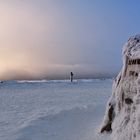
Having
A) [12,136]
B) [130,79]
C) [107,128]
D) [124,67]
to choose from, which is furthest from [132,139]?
[12,136]

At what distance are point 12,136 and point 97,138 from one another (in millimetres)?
1791

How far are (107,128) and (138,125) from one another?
199 cm

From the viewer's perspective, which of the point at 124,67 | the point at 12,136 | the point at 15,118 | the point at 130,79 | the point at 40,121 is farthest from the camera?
the point at 15,118

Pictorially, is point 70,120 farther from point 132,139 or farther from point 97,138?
point 132,139

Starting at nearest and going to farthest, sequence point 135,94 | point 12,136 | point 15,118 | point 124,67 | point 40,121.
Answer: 1. point 135,94
2. point 124,67
3. point 12,136
4. point 40,121
5. point 15,118

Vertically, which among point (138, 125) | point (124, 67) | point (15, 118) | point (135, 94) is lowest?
point (15, 118)

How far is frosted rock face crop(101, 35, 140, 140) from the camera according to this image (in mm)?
4398

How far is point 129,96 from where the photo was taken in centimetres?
483

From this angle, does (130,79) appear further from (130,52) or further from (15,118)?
(15,118)

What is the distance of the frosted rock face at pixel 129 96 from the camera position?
4398 millimetres

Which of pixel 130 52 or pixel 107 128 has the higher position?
pixel 130 52

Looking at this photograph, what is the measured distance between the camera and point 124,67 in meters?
5.23

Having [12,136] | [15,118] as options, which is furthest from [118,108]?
[15,118]

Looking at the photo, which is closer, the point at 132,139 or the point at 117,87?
the point at 132,139
